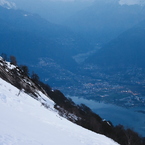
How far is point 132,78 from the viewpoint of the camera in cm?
18062

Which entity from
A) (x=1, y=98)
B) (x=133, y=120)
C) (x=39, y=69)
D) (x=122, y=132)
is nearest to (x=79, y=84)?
(x=39, y=69)

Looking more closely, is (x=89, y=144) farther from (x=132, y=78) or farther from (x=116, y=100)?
(x=132, y=78)

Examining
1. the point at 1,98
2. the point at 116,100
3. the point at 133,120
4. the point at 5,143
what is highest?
the point at 116,100

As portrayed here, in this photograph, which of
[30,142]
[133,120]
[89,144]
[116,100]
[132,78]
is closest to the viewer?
[30,142]

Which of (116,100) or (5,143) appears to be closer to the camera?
(5,143)

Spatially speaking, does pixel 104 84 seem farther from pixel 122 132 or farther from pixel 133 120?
pixel 122 132

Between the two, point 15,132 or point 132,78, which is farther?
point 132,78

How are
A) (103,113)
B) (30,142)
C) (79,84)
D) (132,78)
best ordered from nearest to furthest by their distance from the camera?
(30,142)
(103,113)
(79,84)
(132,78)

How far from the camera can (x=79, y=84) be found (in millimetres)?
163875

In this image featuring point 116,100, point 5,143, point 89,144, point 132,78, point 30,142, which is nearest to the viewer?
point 5,143

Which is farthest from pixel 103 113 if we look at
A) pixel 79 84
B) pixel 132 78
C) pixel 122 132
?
pixel 132 78

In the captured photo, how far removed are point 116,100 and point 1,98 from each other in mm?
108804

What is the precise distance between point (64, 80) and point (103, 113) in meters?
85.8

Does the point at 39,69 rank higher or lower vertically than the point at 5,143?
higher
